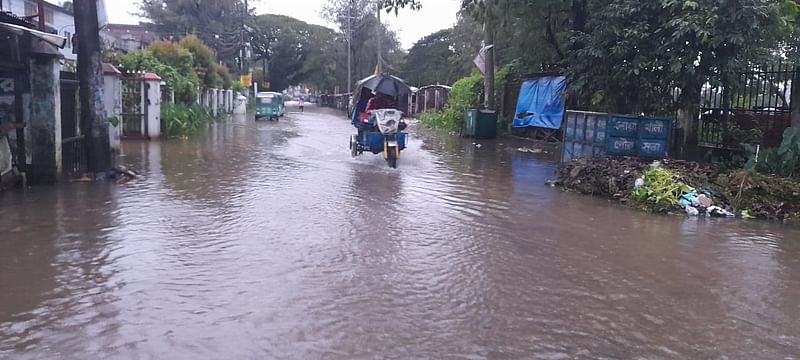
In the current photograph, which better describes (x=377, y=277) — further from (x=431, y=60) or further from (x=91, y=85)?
(x=431, y=60)

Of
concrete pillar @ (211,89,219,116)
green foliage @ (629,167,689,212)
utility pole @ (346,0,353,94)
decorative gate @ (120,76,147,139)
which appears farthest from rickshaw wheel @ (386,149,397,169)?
utility pole @ (346,0,353,94)

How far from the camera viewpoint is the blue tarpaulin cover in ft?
68.3

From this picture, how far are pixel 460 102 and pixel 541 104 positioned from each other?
7.62 metres

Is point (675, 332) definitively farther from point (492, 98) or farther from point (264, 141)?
point (492, 98)

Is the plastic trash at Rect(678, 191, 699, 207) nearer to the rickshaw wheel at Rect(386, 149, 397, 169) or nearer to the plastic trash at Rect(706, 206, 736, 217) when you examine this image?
the plastic trash at Rect(706, 206, 736, 217)

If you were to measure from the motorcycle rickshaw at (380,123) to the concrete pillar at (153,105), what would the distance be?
21.3 ft

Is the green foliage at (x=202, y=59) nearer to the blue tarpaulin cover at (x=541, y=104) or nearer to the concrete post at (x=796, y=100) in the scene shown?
the blue tarpaulin cover at (x=541, y=104)

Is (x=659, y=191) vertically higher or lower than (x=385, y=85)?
lower

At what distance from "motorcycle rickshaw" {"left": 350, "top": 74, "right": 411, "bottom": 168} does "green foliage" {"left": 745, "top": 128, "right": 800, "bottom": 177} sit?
6659 mm

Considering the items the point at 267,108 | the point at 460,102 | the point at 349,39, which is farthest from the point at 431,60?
the point at 460,102

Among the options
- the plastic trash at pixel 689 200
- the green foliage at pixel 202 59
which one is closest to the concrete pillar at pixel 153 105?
the green foliage at pixel 202 59

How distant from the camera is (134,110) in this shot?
1930 cm

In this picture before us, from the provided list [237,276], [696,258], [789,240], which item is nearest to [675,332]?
[696,258]

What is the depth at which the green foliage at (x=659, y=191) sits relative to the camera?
9.32 metres
